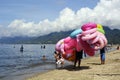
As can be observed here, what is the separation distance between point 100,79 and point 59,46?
6.58m

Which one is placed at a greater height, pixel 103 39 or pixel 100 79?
pixel 103 39

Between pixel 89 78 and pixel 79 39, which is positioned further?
pixel 79 39

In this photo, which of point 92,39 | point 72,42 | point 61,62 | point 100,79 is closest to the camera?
point 100,79

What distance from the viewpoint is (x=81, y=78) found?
56.5ft

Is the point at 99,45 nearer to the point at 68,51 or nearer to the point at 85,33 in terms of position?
the point at 85,33

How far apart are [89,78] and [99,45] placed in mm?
3467

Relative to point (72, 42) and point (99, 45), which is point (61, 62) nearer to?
point (72, 42)

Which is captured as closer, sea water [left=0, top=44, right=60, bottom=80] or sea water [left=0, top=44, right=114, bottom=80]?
sea water [left=0, top=44, right=114, bottom=80]

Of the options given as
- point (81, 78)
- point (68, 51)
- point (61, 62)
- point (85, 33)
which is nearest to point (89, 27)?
point (85, 33)

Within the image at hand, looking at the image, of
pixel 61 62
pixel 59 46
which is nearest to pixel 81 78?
pixel 59 46

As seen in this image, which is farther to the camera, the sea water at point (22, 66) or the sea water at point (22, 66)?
the sea water at point (22, 66)

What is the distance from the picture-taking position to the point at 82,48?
2036 cm

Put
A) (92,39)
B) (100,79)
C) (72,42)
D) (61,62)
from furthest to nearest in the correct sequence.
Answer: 1. (61,62)
2. (72,42)
3. (92,39)
4. (100,79)

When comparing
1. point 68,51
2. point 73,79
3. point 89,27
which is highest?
point 89,27
